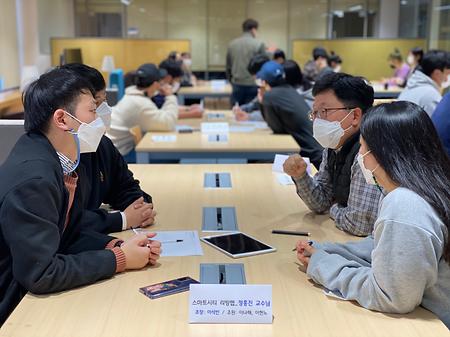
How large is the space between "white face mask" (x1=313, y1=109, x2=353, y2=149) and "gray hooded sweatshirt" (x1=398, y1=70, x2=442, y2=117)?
239 centimetres

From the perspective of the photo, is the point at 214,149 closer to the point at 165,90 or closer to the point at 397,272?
the point at 165,90

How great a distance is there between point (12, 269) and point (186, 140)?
259 centimetres

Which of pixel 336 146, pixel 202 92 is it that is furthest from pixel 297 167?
pixel 202 92

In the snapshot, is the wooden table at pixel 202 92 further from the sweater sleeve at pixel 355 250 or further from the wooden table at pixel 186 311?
the sweater sleeve at pixel 355 250

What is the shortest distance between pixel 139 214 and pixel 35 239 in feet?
2.28

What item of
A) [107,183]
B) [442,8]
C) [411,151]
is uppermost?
[442,8]

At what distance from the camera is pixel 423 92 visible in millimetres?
4586

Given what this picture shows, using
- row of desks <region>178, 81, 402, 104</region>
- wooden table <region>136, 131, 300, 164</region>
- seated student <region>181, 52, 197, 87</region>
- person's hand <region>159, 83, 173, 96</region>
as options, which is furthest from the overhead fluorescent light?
wooden table <region>136, 131, 300, 164</region>

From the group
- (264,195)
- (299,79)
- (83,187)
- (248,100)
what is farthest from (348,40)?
(83,187)

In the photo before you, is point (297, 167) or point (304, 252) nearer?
point (304, 252)

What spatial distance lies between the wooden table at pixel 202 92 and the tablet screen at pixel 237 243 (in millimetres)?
5660

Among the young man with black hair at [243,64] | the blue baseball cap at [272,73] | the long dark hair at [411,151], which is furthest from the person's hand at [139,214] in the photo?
the young man with black hair at [243,64]

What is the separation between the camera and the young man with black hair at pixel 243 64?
297 inches

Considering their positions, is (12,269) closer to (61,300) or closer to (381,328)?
(61,300)
